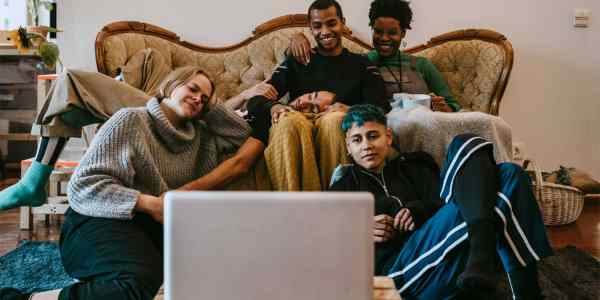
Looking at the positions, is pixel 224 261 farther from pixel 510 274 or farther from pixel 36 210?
pixel 36 210

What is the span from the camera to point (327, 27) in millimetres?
2225

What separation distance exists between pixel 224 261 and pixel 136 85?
6.64 feet

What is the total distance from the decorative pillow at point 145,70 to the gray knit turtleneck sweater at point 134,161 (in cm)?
91

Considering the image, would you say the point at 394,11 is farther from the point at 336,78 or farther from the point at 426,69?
the point at 336,78

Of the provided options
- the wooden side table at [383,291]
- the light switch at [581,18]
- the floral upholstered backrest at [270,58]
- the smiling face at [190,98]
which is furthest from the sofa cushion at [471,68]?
the wooden side table at [383,291]

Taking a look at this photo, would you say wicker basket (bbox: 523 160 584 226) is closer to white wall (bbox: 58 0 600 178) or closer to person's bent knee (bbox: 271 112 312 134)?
white wall (bbox: 58 0 600 178)

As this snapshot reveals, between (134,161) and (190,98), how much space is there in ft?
0.79

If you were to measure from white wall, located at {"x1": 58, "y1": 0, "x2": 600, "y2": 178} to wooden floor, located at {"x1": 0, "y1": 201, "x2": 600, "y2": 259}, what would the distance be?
1.77 ft

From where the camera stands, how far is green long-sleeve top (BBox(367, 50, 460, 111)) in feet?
8.41

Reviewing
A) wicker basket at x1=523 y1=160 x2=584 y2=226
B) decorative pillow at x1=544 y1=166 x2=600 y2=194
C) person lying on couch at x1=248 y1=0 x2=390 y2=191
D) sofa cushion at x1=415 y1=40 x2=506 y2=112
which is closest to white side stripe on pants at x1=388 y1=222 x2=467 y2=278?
person lying on couch at x1=248 y1=0 x2=390 y2=191

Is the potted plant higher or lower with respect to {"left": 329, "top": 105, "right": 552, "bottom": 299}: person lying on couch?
higher

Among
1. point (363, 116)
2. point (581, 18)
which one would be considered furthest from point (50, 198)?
point (581, 18)

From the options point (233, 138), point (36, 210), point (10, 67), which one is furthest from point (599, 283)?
point (10, 67)

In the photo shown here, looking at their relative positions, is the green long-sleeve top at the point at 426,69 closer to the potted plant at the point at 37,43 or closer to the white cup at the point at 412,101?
the white cup at the point at 412,101
